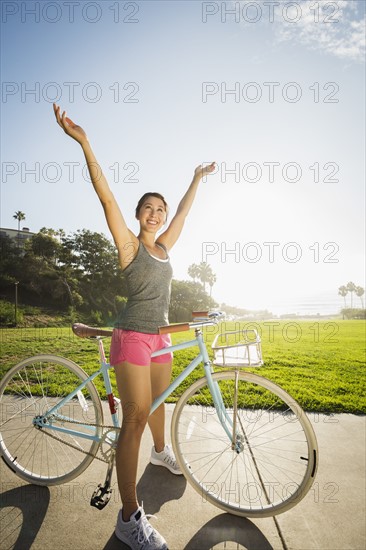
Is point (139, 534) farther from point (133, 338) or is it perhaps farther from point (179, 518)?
point (133, 338)

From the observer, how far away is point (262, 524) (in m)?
2.06

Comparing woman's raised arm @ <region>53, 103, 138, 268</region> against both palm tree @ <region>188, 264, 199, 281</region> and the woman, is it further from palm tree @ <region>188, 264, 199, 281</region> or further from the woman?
palm tree @ <region>188, 264, 199, 281</region>

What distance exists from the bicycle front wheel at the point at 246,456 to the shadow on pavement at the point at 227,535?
3.3 inches

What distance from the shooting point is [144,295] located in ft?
6.78

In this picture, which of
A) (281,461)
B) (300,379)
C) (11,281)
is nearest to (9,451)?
(281,461)

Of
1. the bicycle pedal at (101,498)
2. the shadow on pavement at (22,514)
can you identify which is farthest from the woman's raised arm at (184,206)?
the shadow on pavement at (22,514)

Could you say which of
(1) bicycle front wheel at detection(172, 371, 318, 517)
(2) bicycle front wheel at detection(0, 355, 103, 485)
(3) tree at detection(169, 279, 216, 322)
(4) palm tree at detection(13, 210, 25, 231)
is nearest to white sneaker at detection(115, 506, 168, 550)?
(1) bicycle front wheel at detection(172, 371, 318, 517)

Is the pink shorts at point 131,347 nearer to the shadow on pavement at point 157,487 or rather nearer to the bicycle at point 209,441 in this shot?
the bicycle at point 209,441

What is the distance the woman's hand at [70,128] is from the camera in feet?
6.43

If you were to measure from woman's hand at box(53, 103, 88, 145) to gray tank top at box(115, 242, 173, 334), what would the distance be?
80cm

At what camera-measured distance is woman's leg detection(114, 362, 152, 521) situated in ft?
6.30

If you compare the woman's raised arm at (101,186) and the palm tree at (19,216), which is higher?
the palm tree at (19,216)

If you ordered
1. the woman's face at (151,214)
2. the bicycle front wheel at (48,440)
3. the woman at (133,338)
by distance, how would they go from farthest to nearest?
the bicycle front wheel at (48,440) → the woman's face at (151,214) → the woman at (133,338)

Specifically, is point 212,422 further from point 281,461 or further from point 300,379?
point 300,379
